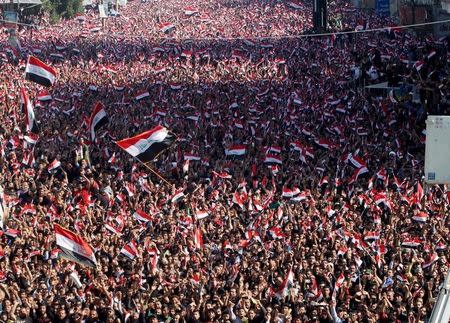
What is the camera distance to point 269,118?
33.8 metres

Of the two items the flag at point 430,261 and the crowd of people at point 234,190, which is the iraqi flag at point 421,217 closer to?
the crowd of people at point 234,190

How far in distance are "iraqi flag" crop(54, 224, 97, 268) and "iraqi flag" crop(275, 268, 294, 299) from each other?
3.11 m

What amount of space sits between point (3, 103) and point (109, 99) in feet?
11.3

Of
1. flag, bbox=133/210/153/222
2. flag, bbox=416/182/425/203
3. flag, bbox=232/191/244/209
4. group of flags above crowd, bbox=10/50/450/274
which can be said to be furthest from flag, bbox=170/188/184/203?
flag, bbox=416/182/425/203

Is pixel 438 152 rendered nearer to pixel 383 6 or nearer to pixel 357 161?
pixel 357 161

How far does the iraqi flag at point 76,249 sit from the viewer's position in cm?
1873

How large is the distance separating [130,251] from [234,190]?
6.33 metres

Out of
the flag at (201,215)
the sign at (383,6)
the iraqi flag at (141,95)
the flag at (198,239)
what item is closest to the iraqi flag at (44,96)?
the iraqi flag at (141,95)

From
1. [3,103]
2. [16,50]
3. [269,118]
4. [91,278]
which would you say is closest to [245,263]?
[91,278]

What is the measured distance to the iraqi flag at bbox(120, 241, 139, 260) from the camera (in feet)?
64.8

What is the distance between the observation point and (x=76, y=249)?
18797 mm

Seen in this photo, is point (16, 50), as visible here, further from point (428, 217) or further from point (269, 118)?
point (428, 217)

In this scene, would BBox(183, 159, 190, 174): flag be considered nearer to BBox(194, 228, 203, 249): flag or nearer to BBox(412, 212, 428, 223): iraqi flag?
BBox(194, 228, 203, 249): flag

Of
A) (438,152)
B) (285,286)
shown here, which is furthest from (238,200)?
(438,152)
